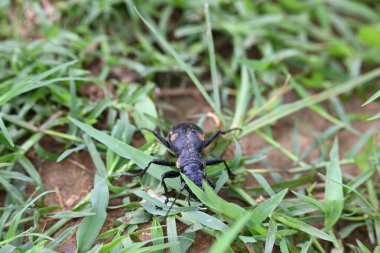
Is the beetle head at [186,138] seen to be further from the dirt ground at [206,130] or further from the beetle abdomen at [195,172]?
the dirt ground at [206,130]

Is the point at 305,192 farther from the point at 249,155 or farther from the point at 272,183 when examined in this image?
the point at 249,155

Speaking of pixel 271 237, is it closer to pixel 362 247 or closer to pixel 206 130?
pixel 362 247

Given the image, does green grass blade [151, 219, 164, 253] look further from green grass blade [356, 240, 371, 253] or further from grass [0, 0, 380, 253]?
green grass blade [356, 240, 371, 253]

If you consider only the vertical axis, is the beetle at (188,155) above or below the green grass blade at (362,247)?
above

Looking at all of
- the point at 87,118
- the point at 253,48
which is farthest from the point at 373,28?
the point at 87,118

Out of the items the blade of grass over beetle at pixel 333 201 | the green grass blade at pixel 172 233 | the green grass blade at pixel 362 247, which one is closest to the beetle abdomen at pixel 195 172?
the green grass blade at pixel 172 233
